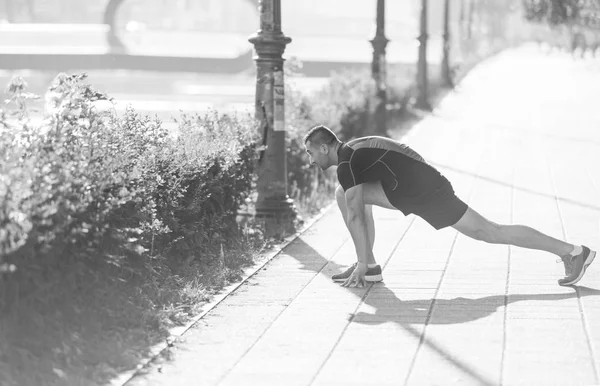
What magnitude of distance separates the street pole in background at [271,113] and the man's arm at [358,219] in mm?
2905

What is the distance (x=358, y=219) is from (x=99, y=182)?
2020mm

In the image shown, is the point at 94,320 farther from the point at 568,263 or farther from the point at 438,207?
the point at 568,263

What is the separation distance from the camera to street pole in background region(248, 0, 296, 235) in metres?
10.9

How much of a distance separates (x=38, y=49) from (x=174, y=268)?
54.1m

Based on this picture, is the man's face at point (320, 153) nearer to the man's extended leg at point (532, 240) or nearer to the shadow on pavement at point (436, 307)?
the shadow on pavement at point (436, 307)

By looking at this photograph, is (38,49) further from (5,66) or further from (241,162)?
(241,162)

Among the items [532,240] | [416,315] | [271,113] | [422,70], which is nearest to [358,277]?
[416,315]

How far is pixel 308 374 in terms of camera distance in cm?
588

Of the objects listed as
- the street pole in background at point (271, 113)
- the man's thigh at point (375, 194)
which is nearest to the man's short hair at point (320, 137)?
the man's thigh at point (375, 194)

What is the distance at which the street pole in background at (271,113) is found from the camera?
10930 millimetres

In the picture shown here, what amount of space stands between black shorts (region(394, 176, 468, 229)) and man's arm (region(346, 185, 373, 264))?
0.27 metres

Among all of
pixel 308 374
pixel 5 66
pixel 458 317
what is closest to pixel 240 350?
pixel 308 374

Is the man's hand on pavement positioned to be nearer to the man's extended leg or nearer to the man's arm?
the man's arm

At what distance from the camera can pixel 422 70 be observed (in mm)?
30781
